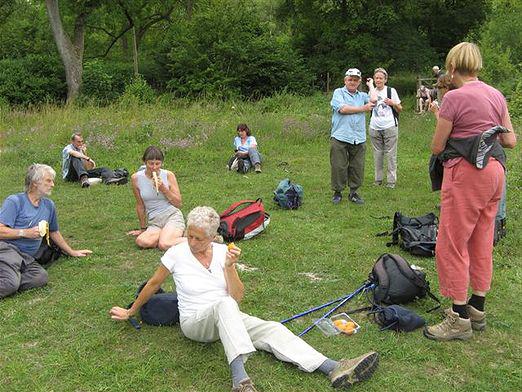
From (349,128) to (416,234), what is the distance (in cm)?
218

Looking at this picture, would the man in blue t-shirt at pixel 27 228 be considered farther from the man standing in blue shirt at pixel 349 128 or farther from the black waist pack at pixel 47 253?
the man standing in blue shirt at pixel 349 128

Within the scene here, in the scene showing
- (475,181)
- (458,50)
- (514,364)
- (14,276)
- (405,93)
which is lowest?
(405,93)

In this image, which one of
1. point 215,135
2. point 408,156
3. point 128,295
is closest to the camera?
point 128,295

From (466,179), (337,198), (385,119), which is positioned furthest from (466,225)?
(385,119)

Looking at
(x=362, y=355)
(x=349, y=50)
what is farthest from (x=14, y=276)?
(x=349, y=50)

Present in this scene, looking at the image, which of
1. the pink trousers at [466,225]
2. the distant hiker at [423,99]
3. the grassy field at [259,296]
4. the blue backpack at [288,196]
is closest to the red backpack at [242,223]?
the grassy field at [259,296]

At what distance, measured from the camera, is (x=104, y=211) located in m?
7.30

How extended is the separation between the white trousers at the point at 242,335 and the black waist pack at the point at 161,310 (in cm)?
30

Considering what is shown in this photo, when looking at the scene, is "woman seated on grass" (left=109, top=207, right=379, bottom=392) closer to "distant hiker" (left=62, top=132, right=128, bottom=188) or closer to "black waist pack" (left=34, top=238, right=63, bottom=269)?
"black waist pack" (left=34, top=238, right=63, bottom=269)

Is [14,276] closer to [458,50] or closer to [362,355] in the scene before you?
[362,355]

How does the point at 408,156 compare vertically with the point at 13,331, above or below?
below

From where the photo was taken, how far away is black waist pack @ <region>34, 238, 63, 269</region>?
15.9ft

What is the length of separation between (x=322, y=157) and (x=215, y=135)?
107 inches

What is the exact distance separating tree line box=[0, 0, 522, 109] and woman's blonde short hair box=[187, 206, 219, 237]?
15.9 meters
